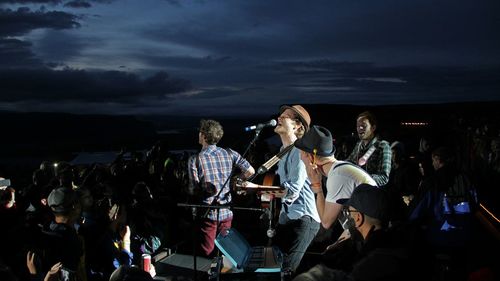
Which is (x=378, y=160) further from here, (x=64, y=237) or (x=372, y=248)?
(x=64, y=237)

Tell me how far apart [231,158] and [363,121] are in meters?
1.86

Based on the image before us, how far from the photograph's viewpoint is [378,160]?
5406 millimetres

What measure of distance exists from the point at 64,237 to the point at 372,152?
3726 millimetres

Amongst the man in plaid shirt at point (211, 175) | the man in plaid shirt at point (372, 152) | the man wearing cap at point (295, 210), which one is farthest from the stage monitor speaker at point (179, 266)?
the man in plaid shirt at point (372, 152)

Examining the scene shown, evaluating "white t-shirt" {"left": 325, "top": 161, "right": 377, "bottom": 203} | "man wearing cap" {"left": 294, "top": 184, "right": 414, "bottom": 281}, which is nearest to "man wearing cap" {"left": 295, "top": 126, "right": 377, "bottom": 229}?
"white t-shirt" {"left": 325, "top": 161, "right": 377, "bottom": 203}

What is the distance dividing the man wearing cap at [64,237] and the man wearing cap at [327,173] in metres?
1.83

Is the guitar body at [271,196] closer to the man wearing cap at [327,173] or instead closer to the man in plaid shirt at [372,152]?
the man wearing cap at [327,173]

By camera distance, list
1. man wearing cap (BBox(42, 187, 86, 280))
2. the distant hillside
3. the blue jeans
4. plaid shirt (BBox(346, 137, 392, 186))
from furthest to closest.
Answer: the distant hillside → plaid shirt (BBox(346, 137, 392, 186)) → the blue jeans → man wearing cap (BBox(42, 187, 86, 280))

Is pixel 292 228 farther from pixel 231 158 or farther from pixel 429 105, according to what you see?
pixel 429 105

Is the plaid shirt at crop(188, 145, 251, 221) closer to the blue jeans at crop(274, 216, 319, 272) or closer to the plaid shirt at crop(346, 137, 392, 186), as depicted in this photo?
the blue jeans at crop(274, 216, 319, 272)

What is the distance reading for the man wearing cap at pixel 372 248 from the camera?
5.73ft

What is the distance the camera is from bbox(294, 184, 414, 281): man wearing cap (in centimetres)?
175

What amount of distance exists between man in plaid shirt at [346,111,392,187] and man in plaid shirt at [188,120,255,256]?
5.13ft

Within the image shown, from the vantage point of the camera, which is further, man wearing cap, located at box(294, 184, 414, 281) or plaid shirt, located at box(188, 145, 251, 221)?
plaid shirt, located at box(188, 145, 251, 221)
